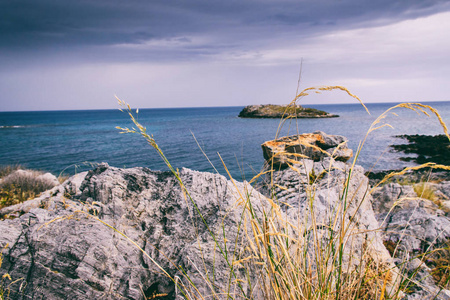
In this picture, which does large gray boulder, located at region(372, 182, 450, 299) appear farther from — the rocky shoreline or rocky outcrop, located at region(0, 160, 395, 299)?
rocky outcrop, located at region(0, 160, 395, 299)

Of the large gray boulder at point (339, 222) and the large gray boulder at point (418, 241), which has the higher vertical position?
the large gray boulder at point (339, 222)

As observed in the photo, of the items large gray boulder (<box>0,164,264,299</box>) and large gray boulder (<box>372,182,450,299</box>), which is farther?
large gray boulder (<box>372,182,450,299</box>)

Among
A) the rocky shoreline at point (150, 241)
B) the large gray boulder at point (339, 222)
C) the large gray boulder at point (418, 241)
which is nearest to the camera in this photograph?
the large gray boulder at point (339, 222)

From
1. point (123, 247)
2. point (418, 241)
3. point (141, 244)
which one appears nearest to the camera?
point (123, 247)

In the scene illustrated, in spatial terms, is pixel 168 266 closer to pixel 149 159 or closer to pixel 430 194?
pixel 430 194

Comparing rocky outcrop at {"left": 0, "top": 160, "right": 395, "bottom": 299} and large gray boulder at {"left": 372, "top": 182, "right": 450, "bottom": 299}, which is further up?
rocky outcrop at {"left": 0, "top": 160, "right": 395, "bottom": 299}

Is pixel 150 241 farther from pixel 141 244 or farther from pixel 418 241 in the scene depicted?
pixel 418 241

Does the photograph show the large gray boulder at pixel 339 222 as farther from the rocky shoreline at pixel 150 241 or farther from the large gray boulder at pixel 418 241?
the large gray boulder at pixel 418 241

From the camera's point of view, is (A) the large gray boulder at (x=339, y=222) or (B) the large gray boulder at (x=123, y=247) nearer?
(A) the large gray boulder at (x=339, y=222)

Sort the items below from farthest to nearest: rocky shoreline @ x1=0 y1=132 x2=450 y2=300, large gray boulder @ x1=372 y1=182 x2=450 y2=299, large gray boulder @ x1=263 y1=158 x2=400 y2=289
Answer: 1. large gray boulder @ x1=372 y1=182 x2=450 y2=299
2. rocky shoreline @ x1=0 y1=132 x2=450 y2=300
3. large gray boulder @ x1=263 y1=158 x2=400 y2=289

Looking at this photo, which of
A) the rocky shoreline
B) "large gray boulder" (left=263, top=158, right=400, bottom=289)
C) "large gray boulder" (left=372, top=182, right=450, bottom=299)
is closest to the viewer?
"large gray boulder" (left=263, top=158, right=400, bottom=289)

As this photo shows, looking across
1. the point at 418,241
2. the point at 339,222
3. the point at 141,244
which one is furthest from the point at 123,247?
the point at 418,241

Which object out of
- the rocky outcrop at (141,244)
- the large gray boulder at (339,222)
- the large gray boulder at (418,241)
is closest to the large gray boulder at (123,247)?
the rocky outcrop at (141,244)

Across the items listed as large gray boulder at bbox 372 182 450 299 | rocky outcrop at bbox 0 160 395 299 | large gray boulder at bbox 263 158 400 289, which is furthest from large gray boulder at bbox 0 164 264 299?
large gray boulder at bbox 372 182 450 299
